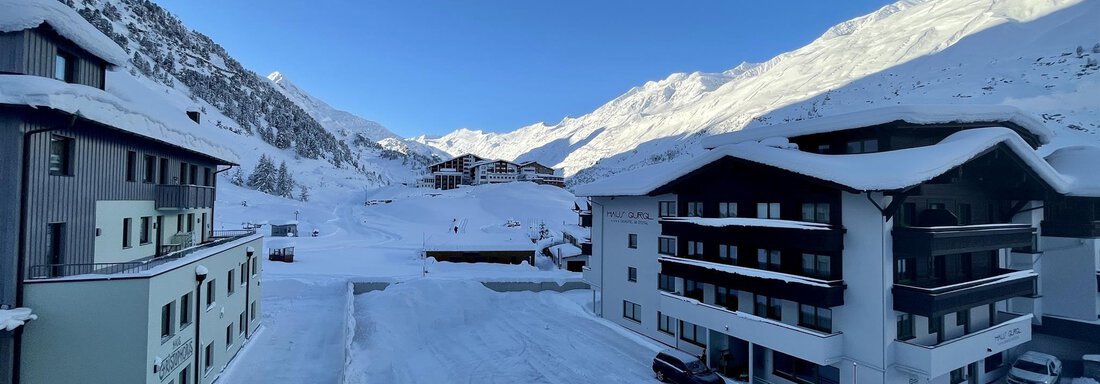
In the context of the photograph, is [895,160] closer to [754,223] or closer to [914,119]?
[914,119]

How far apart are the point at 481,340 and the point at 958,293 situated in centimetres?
2124

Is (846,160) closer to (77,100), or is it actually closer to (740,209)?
(740,209)

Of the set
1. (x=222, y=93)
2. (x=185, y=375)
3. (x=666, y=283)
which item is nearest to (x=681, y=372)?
(x=666, y=283)

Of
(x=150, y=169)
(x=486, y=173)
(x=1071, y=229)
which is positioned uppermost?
(x=486, y=173)

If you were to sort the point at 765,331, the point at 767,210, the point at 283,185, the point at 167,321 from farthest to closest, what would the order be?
the point at 283,185 < the point at 767,210 < the point at 765,331 < the point at 167,321

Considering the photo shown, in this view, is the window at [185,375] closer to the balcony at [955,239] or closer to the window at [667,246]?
the window at [667,246]

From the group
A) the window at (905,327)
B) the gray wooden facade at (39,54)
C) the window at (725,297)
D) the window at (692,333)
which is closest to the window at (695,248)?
the window at (725,297)

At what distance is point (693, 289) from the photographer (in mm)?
25250

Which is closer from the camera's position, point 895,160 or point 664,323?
point 895,160

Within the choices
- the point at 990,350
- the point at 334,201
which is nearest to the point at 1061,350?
the point at 990,350

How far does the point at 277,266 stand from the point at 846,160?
44.5m

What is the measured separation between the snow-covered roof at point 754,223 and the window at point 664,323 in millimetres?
6145

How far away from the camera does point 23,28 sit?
40.1 feet

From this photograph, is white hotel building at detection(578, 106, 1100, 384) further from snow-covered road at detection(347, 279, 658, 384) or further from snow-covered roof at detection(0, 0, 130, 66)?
snow-covered roof at detection(0, 0, 130, 66)
